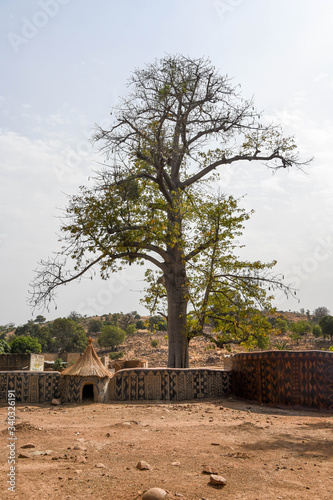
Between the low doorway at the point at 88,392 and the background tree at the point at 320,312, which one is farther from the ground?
the background tree at the point at 320,312

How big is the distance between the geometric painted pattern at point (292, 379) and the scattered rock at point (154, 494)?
6472 mm

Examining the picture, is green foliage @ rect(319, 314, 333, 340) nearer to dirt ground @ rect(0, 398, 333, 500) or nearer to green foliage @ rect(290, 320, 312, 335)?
green foliage @ rect(290, 320, 312, 335)

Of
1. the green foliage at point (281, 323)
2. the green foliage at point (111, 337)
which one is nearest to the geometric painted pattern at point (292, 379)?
the green foliage at point (281, 323)

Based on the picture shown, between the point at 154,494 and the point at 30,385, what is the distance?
7684 millimetres

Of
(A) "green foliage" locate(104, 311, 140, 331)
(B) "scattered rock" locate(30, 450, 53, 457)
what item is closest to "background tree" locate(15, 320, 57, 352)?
(A) "green foliage" locate(104, 311, 140, 331)

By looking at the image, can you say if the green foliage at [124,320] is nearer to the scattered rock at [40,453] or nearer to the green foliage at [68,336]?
the green foliage at [68,336]

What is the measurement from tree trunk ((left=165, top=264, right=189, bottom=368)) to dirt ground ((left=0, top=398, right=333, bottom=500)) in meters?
4.65

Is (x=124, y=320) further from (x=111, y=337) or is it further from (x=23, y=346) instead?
(x=23, y=346)

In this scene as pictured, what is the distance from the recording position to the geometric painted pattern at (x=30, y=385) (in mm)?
10320

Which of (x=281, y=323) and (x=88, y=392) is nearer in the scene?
(x=88, y=392)

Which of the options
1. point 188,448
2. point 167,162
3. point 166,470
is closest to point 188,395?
point 188,448

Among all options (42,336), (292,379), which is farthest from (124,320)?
(292,379)

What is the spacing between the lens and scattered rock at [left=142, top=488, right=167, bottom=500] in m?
3.52

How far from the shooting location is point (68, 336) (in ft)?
172
